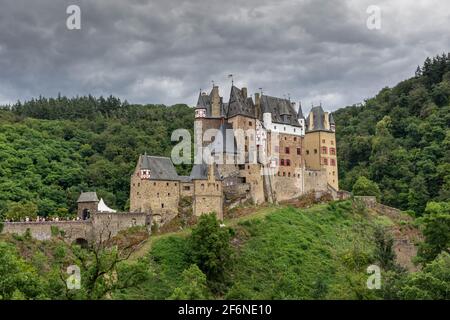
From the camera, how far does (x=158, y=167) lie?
2505 inches

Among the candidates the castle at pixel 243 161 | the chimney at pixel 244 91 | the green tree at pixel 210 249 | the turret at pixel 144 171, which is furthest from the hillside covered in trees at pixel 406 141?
the turret at pixel 144 171

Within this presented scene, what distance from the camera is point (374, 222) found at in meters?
73.0

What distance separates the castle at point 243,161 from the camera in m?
63.2

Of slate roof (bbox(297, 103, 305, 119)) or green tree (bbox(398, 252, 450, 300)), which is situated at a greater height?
slate roof (bbox(297, 103, 305, 119))

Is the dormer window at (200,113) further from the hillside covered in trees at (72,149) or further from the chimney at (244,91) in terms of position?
the hillside covered in trees at (72,149)

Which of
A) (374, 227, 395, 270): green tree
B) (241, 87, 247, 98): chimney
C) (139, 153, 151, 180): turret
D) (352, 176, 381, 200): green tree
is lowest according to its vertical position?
(374, 227, 395, 270): green tree

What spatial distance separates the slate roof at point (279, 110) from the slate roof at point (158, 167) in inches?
606

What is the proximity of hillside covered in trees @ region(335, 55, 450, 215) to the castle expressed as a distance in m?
18.0

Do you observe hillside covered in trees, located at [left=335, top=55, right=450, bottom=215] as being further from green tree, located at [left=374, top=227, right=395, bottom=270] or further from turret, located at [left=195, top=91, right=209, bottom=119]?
turret, located at [left=195, top=91, right=209, bottom=119]

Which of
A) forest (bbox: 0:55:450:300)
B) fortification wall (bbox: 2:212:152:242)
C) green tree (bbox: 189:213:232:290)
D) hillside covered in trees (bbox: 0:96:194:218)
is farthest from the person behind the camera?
hillside covered in trees (bbox: 0:96:194:218)

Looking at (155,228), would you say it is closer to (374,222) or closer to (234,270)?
(234,270)

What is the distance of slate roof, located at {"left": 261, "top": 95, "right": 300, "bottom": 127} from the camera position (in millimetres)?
74613

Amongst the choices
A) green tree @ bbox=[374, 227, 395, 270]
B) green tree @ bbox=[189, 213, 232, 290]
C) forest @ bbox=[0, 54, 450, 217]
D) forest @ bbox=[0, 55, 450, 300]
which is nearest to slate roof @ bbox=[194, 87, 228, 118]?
forest @ bbox=[0, 55, 450, 300]
